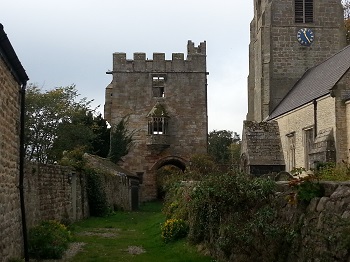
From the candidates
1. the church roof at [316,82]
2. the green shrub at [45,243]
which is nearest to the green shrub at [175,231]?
the green shrub at [45,243]

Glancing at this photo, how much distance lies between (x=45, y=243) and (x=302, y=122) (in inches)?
603

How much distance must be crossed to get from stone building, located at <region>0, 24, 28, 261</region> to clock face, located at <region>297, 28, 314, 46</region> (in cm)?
2409

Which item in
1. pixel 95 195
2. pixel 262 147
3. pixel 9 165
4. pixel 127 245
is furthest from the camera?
pixel 262 147

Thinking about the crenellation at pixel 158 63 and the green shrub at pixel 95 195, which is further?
the crenellation at pixel 158 63

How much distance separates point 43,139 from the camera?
40781 millimetres

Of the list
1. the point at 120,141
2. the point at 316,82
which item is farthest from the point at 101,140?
the point at 316,82

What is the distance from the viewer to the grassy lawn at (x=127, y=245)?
42.0ft

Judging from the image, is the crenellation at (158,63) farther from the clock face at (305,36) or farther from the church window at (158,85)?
the clock face at (305,36)

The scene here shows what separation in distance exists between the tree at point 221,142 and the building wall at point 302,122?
41.7 meters

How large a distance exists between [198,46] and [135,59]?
5375mm

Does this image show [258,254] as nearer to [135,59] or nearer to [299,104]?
[299,104]

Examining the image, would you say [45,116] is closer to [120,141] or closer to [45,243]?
[120,141]

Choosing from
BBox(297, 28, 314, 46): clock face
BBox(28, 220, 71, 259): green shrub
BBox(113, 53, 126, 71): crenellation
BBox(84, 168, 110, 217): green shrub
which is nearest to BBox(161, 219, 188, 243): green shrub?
BBox(28, 220, 71, 259): green shrub

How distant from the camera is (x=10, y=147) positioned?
11.4 meters
